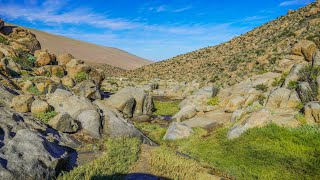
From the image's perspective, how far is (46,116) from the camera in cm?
2045

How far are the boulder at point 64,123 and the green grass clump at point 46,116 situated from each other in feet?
1.89

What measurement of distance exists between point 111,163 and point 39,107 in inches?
342

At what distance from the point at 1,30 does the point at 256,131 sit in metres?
47.0

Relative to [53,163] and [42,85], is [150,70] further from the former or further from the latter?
[53,163]

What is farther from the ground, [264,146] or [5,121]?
[5,121]

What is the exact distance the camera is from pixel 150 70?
107500mm

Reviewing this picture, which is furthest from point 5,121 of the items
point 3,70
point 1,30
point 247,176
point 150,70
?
point 150,70

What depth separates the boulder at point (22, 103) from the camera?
20.6m

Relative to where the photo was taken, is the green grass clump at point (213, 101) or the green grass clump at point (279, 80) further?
the green grass clump at point (213, 101)

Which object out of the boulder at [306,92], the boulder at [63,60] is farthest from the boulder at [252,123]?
the boulder at [63,60]

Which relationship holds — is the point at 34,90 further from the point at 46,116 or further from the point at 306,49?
the point at 306,49

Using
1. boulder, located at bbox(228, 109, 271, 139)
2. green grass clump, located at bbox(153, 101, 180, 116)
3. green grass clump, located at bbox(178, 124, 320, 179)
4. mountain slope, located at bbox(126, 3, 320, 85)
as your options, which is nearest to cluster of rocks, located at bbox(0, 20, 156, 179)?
green grass clump, located at bbox(153, 101, 180, 116)

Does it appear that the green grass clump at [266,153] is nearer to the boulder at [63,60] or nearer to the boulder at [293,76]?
the boulder at [293,76]

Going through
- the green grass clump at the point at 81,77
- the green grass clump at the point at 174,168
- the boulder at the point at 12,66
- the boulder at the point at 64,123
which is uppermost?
the boulder at the point at 12,66
